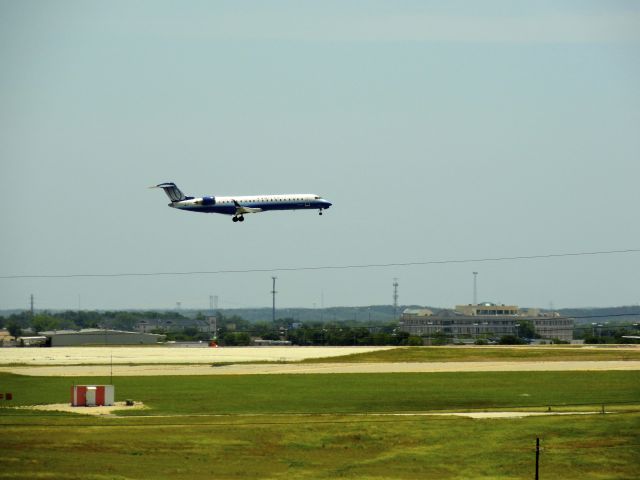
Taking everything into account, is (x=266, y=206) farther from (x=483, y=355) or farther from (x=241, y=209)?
(x=483, y=355)

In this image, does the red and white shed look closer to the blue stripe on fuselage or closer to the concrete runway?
the concrete runway

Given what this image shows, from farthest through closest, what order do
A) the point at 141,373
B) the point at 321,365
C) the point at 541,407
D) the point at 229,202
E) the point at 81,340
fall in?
the point at 81,340 → the point at 229,202 → the point at 321,365 → the point at 141,373 → the point at 541,407

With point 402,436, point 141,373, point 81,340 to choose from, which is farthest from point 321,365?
point 81,340

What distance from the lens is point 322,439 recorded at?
62.7 metres

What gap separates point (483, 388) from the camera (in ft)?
293

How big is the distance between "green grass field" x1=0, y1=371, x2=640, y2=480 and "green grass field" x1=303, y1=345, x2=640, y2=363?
38.4 m

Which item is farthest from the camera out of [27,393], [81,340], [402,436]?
[81,340]

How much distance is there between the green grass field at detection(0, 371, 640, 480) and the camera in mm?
55312

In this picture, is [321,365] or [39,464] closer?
[39,464]

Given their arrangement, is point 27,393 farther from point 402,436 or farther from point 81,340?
point 81,340

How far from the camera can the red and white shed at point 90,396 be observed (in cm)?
7812

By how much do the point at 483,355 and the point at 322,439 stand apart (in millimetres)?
69661

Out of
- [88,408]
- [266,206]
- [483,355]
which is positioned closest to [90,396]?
[88,408]

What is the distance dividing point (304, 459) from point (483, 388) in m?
33.9
